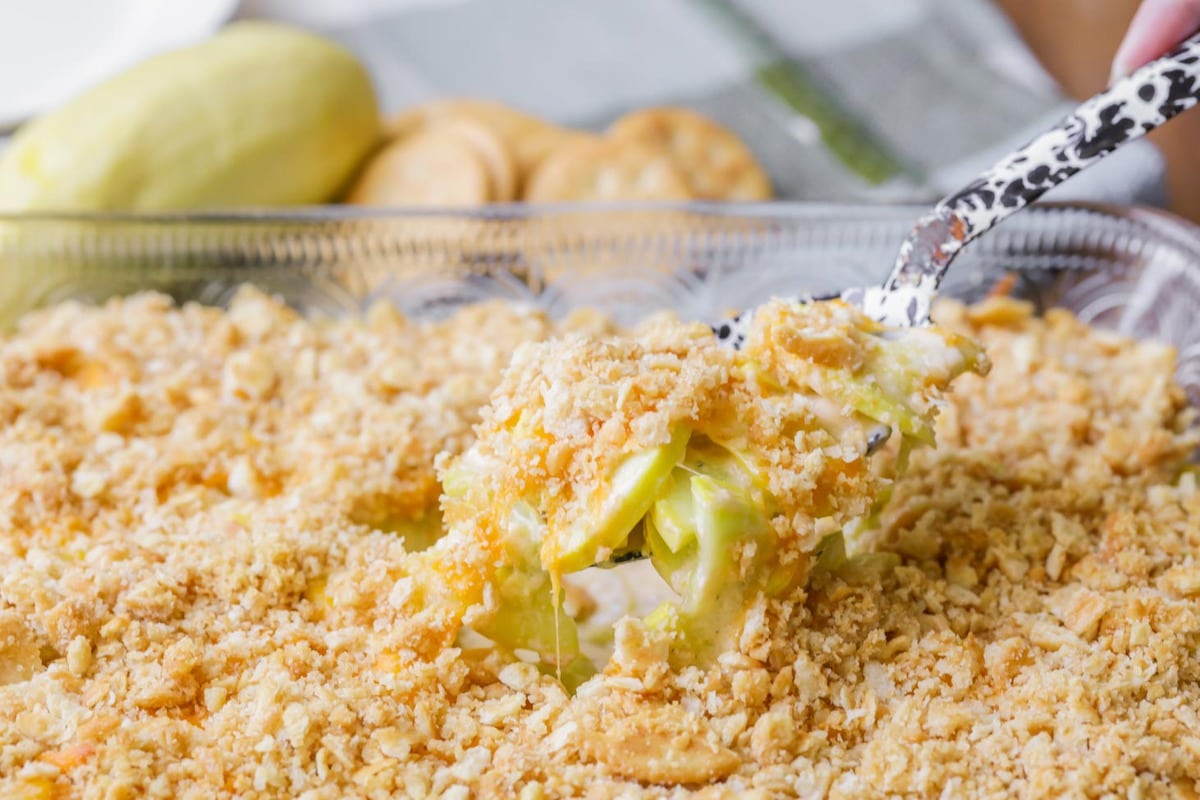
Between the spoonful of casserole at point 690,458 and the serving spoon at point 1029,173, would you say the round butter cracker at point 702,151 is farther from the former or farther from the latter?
the spoonful of casserole at point 690,458

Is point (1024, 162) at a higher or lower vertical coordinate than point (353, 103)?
higher

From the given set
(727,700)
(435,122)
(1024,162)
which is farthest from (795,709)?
(435,122)

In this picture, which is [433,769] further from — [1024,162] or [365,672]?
[1024,162]

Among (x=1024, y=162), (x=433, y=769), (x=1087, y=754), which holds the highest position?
(x=1024, y=162)

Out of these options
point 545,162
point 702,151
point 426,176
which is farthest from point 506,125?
point 702,151

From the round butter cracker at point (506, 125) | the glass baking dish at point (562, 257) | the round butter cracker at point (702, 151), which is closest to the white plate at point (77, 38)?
the round butter cracker at point (506, 125)

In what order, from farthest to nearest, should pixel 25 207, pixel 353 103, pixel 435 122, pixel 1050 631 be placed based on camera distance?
1. pixel 435 122
2. pixel 353 103
3. pixel 25 207
4. pixel 1050 631

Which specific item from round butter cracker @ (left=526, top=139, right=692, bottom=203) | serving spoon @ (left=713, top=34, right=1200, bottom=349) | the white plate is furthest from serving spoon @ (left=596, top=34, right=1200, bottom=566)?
the white plate

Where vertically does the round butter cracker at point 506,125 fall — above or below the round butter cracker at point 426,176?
above
